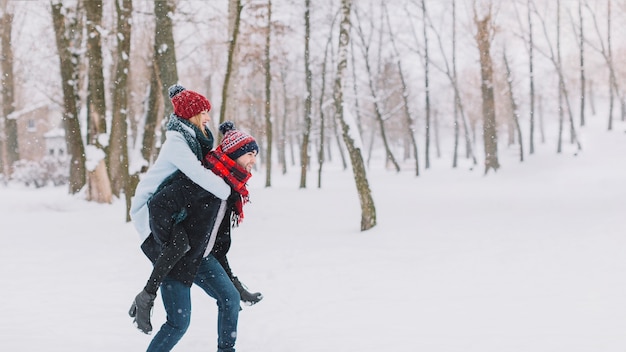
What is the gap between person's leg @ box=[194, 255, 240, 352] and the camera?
3.55 meters

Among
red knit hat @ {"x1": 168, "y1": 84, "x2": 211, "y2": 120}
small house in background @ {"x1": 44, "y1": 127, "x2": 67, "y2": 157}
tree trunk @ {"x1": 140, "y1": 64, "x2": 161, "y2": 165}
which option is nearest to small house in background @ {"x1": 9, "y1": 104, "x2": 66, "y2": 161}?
small house in background @ {"x1": 44, "y1": 127, "x2": 67, "y2": 157}

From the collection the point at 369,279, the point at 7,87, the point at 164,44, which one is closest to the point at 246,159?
the point at 369,279

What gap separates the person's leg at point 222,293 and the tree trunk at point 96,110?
12.1 meters

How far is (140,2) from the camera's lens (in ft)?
57.9

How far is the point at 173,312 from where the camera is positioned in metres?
3.39

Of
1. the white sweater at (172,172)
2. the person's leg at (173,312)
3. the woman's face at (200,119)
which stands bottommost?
the person's leg at (173,312)

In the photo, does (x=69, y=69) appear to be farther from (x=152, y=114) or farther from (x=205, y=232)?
(x=205, y=232)

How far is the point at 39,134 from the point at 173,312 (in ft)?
188

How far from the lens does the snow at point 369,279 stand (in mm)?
5078

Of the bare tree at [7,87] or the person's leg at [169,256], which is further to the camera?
the bare tree at [7,87]

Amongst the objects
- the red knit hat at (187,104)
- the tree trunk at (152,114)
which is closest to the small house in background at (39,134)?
the tree trunk at (152,114)

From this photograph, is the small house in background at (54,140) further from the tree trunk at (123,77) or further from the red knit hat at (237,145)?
the red knit hat at (237,145)

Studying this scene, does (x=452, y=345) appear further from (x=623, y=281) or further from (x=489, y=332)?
(x=623, y=281)

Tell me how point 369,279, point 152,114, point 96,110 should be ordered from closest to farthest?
point 369,279
point 96,110
point 152,114
